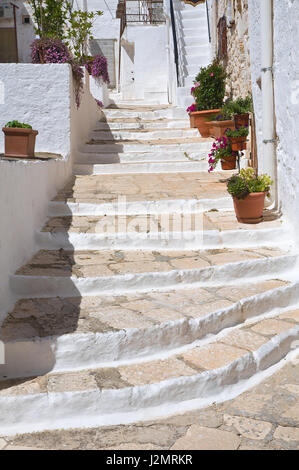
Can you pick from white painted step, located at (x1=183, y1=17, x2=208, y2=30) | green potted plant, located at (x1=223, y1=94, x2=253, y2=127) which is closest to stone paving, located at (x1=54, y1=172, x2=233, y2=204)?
green potted plant, located at (x1=223, y1=94, x2=253, y2=127)

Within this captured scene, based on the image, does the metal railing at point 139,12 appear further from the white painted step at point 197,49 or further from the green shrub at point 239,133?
the green shrub at point 239,133

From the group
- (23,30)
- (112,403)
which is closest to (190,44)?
(23,30)

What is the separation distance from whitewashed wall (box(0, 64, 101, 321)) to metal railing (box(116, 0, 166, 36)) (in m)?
8.68

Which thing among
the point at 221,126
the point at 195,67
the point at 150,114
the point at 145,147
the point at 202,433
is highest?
the point at 195,67

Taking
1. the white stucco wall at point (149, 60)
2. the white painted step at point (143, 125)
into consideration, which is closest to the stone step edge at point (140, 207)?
the white painted step at point (143, 125)

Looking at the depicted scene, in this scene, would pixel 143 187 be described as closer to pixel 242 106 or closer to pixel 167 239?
pixel 167 239

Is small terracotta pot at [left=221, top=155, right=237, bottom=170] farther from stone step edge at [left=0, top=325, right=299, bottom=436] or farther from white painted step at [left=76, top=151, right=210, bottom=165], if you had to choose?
stone step edge at [left=0, top=325, right=299, bottom=436]

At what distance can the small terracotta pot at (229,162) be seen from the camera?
24.9ft

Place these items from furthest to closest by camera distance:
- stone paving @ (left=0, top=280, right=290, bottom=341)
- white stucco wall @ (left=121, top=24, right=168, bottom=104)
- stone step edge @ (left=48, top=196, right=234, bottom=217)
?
1. white stucco wall @ (left=121, top=24, right=168, bottom=104)
2. stone step edge @ (left=48, top=196, right=234, bottom=217)
3. stone paving @ (left=0, top=280, right=290, bottom=341)

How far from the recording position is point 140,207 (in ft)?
20.1

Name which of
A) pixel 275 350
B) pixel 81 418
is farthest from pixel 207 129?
pixel 81 418

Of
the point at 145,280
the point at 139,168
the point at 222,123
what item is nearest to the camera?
the point at 145,280

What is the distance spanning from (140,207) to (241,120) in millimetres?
2306

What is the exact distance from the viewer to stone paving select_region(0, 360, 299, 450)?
9.53 feet
